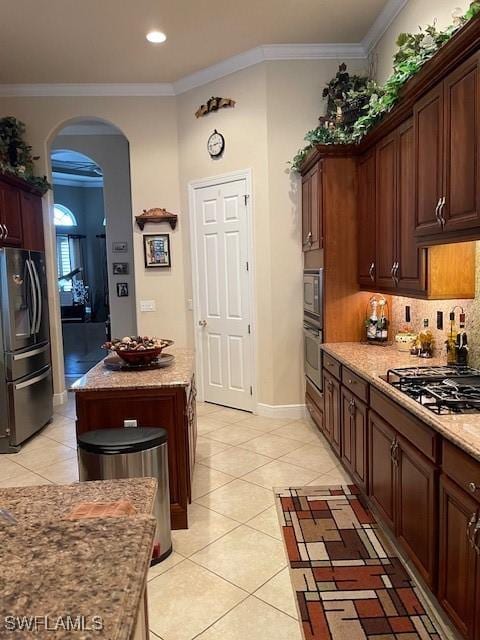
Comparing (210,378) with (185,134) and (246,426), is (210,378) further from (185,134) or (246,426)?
(185,134)

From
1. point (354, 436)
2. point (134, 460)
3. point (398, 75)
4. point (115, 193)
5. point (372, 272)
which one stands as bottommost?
point (354, 436)

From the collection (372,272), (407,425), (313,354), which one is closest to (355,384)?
(407,425)

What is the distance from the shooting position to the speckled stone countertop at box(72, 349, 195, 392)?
2862 mm

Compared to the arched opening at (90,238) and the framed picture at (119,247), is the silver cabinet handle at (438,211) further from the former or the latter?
the framed picture at (119,247)

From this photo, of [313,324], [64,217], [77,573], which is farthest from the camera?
Result: [64,217]

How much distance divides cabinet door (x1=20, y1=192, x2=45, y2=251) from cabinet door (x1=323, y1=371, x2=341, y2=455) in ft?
11.0

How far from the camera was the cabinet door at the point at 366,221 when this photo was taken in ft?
12.2

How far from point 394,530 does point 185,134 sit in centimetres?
456

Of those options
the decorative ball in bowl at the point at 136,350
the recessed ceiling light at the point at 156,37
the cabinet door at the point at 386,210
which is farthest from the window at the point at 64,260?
the cabinet door at the point at 386,210

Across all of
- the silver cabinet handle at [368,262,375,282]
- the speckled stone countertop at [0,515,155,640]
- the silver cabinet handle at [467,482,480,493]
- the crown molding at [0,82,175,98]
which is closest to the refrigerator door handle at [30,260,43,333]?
the crown molding at [0,82,175,98]

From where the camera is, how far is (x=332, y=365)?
12.4 ft

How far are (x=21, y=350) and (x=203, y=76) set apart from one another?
10.9 ft

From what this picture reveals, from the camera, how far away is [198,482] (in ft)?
11.8

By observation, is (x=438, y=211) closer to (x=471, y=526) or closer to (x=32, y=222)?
(x=471, y=526)
